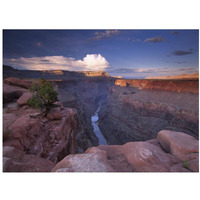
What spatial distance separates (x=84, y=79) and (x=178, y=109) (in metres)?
41.1

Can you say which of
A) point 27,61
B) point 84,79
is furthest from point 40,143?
point 84,79

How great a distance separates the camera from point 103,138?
2417cm

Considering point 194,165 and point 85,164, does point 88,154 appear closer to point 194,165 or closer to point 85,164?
point 85,164

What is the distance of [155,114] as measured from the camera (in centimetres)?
2202

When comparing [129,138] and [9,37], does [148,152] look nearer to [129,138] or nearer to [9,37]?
[9,37]

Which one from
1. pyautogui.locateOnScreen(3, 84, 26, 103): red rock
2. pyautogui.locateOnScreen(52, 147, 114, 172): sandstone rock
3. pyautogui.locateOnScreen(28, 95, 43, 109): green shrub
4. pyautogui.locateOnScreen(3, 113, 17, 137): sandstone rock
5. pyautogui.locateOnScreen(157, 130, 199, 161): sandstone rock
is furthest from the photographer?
pyautogui.locateOnScreen(3, 84, 26, 103): red rock

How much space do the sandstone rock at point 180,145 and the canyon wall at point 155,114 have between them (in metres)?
16.0

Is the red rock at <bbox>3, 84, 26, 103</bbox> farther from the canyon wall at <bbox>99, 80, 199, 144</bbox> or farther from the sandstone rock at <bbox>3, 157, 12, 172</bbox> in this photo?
the canyon wall at <bbox>99, 80, 199, 144</bbox>

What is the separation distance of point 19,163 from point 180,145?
18.4 ft

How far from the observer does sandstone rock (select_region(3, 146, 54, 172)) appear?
309cm

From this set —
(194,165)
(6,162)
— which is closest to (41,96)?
(6,162)

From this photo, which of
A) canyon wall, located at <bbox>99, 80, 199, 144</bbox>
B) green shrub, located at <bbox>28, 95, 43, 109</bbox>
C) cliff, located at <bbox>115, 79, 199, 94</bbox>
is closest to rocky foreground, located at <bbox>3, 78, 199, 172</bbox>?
green shrub, located at <bbox>28, 95, 43, 109</bbox>

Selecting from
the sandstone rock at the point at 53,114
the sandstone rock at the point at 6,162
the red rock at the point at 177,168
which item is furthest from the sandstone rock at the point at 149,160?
the sandstone rock at the point at 53,114

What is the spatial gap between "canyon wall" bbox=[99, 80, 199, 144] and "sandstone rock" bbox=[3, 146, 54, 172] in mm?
19775
